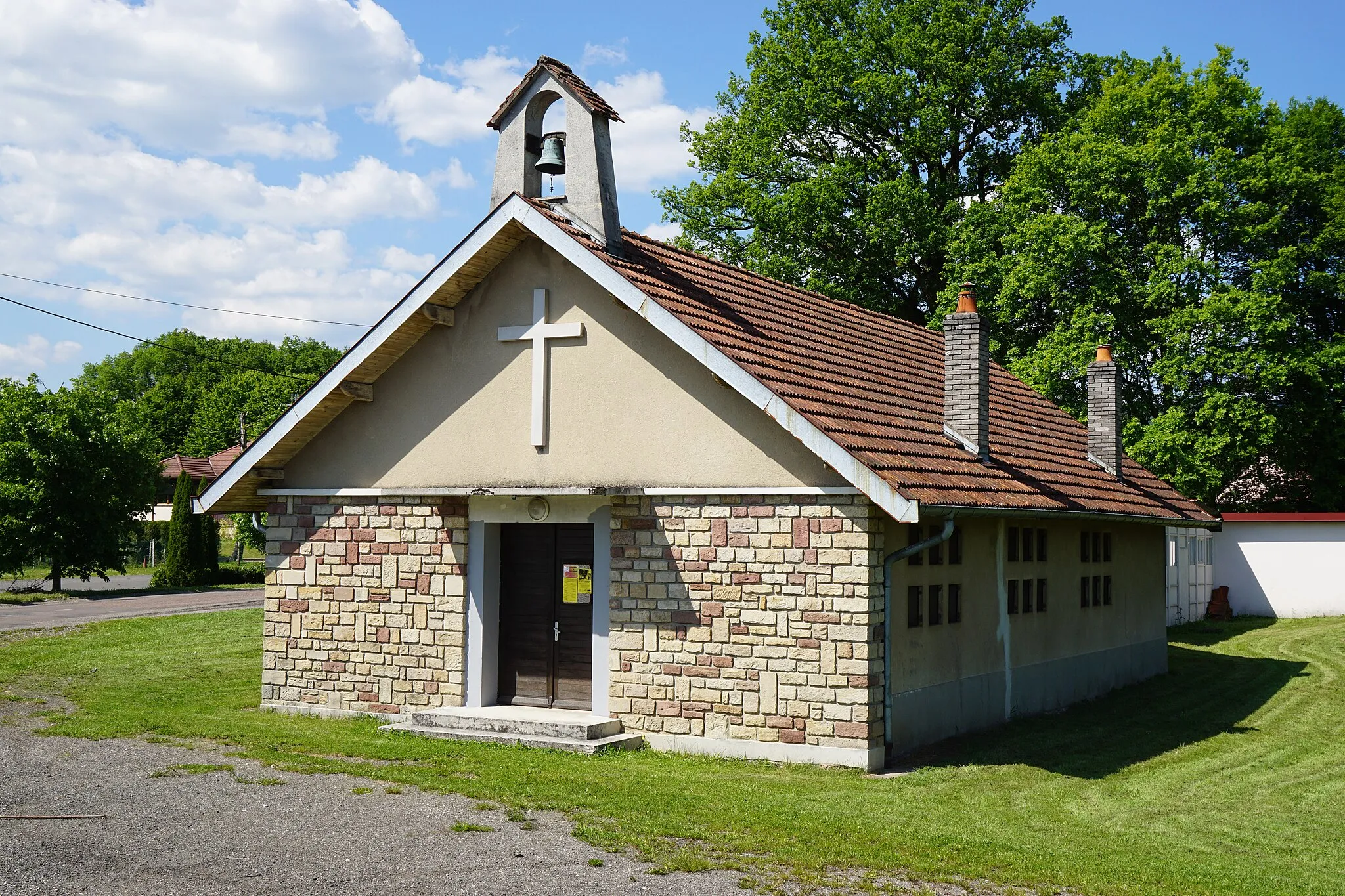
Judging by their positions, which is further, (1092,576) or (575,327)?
(1092,576)

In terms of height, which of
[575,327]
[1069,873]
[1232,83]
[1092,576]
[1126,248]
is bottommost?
[1069,873]

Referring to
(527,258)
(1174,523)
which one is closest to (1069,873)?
(527,258)

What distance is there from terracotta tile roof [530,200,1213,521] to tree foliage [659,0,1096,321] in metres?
15.1

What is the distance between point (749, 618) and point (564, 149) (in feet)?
20.0

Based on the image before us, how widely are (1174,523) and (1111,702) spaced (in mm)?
3774

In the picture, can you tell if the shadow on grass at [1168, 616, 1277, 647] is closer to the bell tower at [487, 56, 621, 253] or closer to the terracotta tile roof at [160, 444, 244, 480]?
the bell tower at [487, 56, 621, 253]

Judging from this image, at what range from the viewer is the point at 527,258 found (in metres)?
14.2

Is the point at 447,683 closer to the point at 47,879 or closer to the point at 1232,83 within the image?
the point at 47,879

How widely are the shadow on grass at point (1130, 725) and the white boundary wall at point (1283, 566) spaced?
8.90 metres

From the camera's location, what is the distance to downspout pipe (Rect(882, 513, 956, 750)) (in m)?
12.4

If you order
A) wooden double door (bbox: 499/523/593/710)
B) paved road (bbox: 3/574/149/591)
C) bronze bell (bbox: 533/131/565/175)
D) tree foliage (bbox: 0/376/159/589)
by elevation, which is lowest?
paved road (bbox: 3/574/149/591)

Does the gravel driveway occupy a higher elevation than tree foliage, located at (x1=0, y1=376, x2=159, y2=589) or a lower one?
lower

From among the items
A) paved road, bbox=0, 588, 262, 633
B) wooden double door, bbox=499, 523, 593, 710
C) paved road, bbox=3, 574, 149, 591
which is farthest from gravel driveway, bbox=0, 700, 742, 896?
paved road, bbox=3, 574, 149, 591

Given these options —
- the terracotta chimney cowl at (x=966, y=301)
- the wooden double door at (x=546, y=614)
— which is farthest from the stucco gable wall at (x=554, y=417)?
the terracotta chimney cowl at (x=966, y=301)
